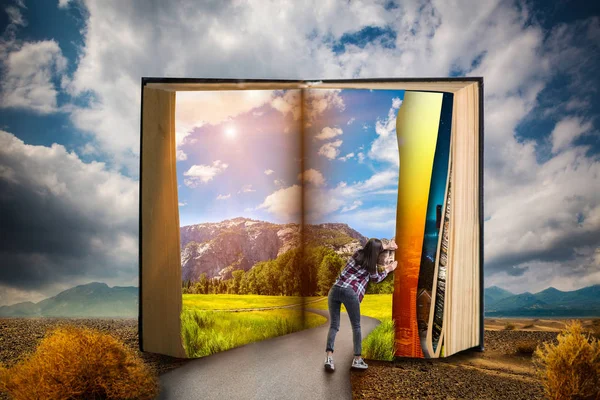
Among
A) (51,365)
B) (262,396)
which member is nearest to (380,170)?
(262,396)

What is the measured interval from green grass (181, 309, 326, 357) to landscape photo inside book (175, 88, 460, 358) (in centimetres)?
1

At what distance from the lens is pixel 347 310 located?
16.0ft

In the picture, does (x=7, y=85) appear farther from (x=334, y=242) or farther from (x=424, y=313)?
(x=424, y=313)

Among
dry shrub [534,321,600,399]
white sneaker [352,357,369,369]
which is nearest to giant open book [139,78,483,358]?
white sneaker [352,357,369,369]

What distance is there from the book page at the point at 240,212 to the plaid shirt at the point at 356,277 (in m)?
0.76

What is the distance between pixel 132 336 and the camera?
20.6 feet

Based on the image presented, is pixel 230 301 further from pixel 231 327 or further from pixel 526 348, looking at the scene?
pixel 526 348

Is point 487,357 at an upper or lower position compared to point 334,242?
lower

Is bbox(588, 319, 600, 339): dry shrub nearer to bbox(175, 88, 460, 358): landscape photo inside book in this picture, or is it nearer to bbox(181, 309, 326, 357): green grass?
bbox(175, 88, 460, 358): landscape photo inside book

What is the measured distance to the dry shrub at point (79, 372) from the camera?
4016 millimetres

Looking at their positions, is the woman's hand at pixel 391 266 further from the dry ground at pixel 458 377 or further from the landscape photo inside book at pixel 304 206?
the dry ground at pixel 458 377

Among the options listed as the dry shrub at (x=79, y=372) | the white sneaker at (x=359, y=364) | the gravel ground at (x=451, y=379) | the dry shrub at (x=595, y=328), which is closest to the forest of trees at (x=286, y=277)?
the white sneaker at (x=359, y=364)

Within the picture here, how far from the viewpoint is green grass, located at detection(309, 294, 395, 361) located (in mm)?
5043

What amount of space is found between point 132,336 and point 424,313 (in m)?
3.93
